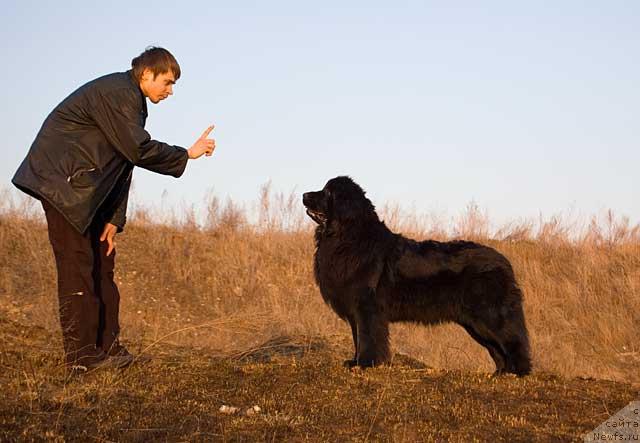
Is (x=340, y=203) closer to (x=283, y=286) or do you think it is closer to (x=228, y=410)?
(x=228, y=410)

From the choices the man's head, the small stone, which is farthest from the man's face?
the small stone

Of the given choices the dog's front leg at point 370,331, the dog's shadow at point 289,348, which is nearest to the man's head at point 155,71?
the dog's front leg at point 370,331

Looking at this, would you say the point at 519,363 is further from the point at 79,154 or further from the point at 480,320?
the point at 79,154

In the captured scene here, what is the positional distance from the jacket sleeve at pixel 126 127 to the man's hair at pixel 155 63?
210 mm

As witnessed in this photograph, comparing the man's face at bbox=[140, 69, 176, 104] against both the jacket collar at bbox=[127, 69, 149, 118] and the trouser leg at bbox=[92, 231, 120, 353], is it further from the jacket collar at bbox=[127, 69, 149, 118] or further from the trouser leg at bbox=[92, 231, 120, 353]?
the trouser leg at bbox=[92, 231, 120, 353]

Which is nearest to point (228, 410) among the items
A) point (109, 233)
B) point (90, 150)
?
point (109, 233)

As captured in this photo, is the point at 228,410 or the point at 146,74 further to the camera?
the point at 146,74

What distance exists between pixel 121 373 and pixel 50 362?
57 centimetres

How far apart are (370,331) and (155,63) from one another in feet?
9.15

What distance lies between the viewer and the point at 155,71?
4.96 m

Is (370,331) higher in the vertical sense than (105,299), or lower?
lower

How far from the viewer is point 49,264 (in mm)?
12898

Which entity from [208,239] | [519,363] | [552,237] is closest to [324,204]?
[519,363]

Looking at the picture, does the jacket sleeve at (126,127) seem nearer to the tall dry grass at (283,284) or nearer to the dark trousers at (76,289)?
the dark trousers at (76,289)
